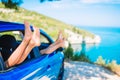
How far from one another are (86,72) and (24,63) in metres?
6.22

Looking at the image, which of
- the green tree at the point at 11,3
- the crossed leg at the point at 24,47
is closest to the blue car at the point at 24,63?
the crossed leg at the point at 24,47

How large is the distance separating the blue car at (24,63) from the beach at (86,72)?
12.3 ft

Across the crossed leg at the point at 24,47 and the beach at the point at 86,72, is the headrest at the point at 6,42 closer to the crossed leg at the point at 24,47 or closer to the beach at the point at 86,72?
the crossed leg at the point at 24,47

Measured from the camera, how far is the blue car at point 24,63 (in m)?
4.13

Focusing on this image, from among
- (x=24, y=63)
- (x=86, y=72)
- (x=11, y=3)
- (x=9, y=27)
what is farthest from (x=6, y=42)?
(x=11, y=3)

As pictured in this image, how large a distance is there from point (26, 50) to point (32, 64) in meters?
0.74

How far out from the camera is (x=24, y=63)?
4613mm

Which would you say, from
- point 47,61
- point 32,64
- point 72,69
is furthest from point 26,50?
point 72,69

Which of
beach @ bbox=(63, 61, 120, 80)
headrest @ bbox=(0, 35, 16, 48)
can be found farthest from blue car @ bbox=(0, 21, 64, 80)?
beach @ bbox=(63, 61, 120, 80)

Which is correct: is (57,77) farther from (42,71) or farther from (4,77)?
(4,77)

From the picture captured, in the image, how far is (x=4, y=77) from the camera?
387 cm

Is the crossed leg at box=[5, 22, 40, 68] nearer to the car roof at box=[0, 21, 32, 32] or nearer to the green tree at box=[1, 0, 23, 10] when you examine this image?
the car roof at box=[0, 21, 32, 32]

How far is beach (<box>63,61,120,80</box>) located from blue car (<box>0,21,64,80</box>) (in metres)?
3.74

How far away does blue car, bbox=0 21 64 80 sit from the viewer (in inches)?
163
